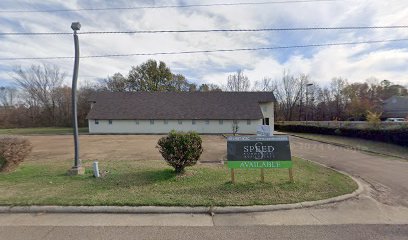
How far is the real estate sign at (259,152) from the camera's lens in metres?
6.88

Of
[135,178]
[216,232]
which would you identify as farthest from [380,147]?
[216,232]

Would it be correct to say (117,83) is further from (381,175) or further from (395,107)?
(395,107)

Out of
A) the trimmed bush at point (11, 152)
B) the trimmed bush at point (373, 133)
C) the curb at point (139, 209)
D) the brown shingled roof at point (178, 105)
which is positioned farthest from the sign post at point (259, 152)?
the brown shingled roof at point (178, 105)

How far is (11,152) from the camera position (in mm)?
8039

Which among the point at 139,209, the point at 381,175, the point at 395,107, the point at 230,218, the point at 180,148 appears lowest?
the point at 381,175

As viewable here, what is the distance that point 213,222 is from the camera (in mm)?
4547

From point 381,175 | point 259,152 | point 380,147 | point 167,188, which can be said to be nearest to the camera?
point 167,188

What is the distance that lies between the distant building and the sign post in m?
70.0

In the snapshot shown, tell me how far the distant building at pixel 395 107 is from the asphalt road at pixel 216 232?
7188 cm

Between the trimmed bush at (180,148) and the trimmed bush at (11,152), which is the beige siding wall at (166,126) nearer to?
the trimmed bush at (11,152)

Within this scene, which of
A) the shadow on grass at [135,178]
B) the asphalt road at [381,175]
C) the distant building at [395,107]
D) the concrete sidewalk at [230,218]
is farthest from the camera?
the distant building at [395,107]

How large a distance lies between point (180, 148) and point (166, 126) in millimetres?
26977

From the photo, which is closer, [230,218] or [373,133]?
[230,218]

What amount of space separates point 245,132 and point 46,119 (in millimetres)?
45459
